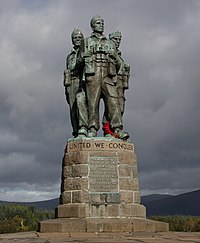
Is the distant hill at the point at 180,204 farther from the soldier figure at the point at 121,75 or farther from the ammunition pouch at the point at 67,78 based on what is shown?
the ammunition pouch at the point at 67,78

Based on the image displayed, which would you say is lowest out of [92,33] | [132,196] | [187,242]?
[187,242]

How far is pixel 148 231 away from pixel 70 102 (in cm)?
467

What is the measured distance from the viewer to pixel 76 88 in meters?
13.4

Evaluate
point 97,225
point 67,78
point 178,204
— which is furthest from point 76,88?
point 178,204

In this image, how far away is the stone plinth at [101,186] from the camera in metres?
11.2

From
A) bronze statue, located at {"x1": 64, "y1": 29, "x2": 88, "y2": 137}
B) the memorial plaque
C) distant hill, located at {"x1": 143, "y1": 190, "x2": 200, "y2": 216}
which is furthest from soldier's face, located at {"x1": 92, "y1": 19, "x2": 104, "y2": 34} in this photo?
distant hill, located at {"x1": 143, "y1": 190, "x2": 200, "y2": 216}

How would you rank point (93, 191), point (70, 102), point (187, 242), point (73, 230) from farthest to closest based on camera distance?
point (70, 102), point (93, 191), point (73, 230), point (187, 242)

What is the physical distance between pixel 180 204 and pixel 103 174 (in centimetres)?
12058

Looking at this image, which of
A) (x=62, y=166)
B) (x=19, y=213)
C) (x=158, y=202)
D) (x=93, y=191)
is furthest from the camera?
(x=158, y=202)

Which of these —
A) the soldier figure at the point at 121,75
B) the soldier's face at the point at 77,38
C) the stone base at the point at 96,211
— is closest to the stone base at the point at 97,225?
the stone base at the point at 96,211

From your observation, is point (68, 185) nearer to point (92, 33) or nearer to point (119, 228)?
point (119, 228)

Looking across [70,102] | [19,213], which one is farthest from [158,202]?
[70,102]

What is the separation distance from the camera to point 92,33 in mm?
12984

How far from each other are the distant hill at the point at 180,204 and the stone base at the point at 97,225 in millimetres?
99517
